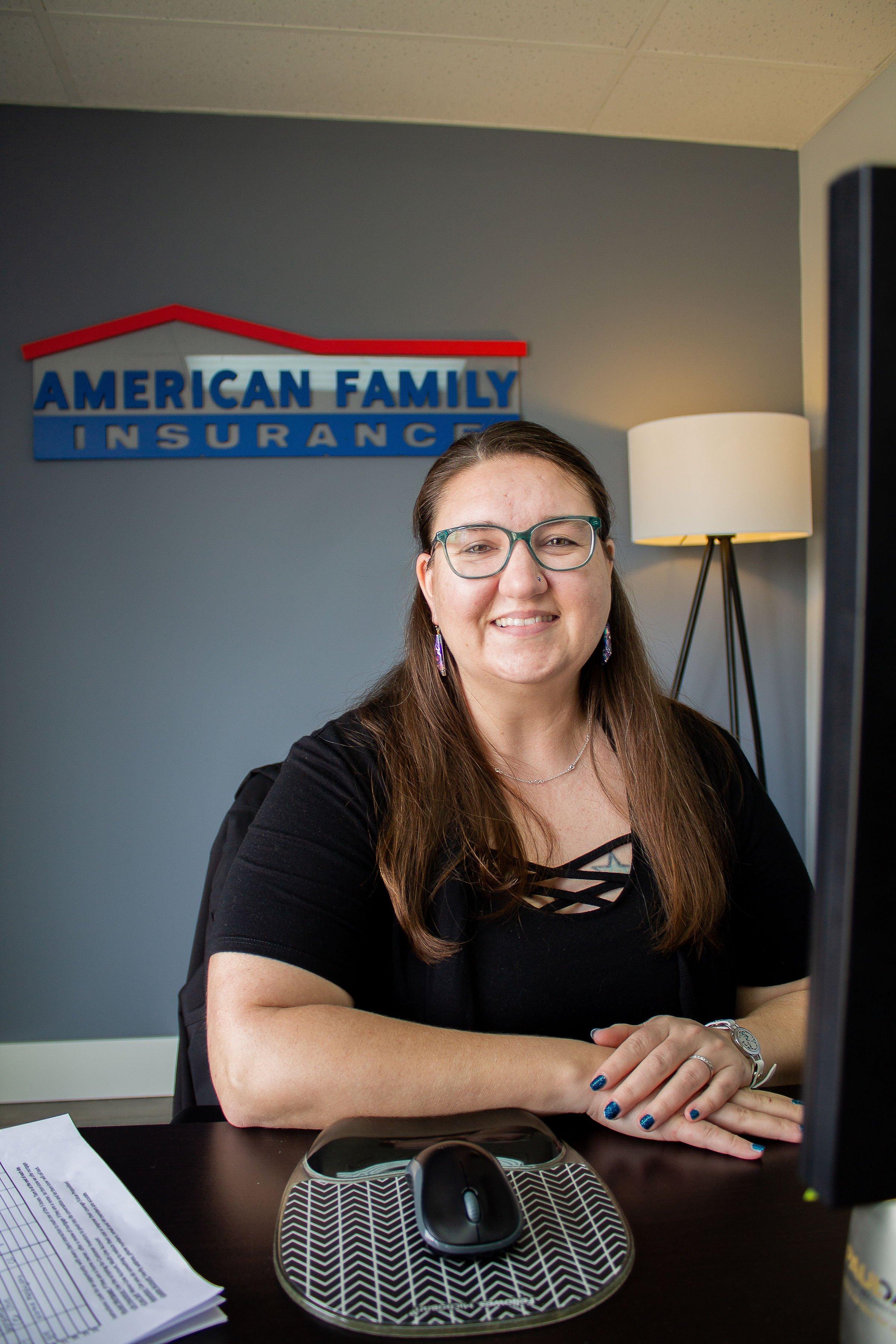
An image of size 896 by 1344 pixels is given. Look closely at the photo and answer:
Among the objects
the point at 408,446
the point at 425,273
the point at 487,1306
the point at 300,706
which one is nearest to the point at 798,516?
the point at 408,446

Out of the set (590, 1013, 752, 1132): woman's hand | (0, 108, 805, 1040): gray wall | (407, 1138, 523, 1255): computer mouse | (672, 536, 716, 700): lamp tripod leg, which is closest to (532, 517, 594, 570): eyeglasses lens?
(590, 1013, 752, 1132): woman's hand

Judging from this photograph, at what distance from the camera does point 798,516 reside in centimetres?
289

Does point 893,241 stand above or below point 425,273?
below

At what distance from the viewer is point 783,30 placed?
2699 mm

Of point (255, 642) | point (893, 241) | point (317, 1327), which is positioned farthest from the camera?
point (255, 642)

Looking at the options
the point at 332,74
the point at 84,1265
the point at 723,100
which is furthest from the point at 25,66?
the point at 84,1265

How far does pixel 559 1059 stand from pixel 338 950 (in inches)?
12.5

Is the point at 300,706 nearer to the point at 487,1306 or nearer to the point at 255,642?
the point at 255,642

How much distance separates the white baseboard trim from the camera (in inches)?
117

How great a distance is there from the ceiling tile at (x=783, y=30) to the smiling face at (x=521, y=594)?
6.92 feet

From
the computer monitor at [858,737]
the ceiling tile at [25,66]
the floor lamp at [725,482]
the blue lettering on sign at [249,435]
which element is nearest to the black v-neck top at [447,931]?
the computer monitor at [858,737]

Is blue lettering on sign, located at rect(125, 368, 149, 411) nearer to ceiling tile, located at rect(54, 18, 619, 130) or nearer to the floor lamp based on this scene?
ceiling tile, located at rect(54, 18, 619, 130)

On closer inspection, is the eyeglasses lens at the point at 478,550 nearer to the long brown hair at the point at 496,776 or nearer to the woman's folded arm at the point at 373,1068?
the long brown hair at the point at 496,776

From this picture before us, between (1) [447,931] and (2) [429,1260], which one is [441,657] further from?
(2) [429,1260]
